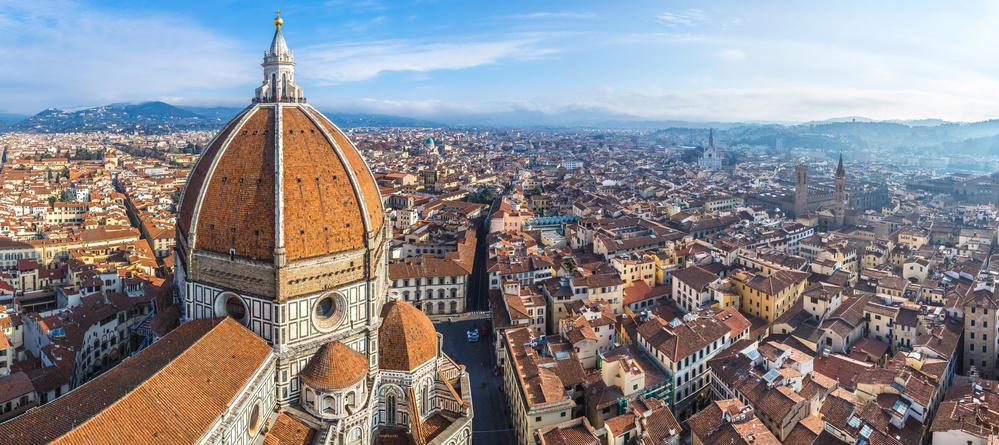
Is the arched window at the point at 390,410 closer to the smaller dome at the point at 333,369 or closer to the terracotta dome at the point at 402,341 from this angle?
the terracotta dome at the point at 402,341

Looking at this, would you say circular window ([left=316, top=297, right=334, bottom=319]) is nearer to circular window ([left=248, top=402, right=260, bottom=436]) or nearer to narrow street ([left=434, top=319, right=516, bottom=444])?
circular window ([left=248, top=402, right=260, bottom=436])

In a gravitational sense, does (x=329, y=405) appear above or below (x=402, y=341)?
below

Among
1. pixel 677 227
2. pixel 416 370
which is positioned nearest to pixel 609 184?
pixel 677 227

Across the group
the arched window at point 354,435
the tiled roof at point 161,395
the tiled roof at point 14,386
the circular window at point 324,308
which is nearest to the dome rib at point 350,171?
the circular window at point 324,308

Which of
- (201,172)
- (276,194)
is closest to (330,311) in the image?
(276,194)

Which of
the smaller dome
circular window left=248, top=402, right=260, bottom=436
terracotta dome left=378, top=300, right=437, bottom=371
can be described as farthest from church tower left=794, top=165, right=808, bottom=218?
circular window left=248, top=402, right=260, bottom=436

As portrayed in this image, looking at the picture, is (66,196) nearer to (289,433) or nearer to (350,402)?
(289,433)
